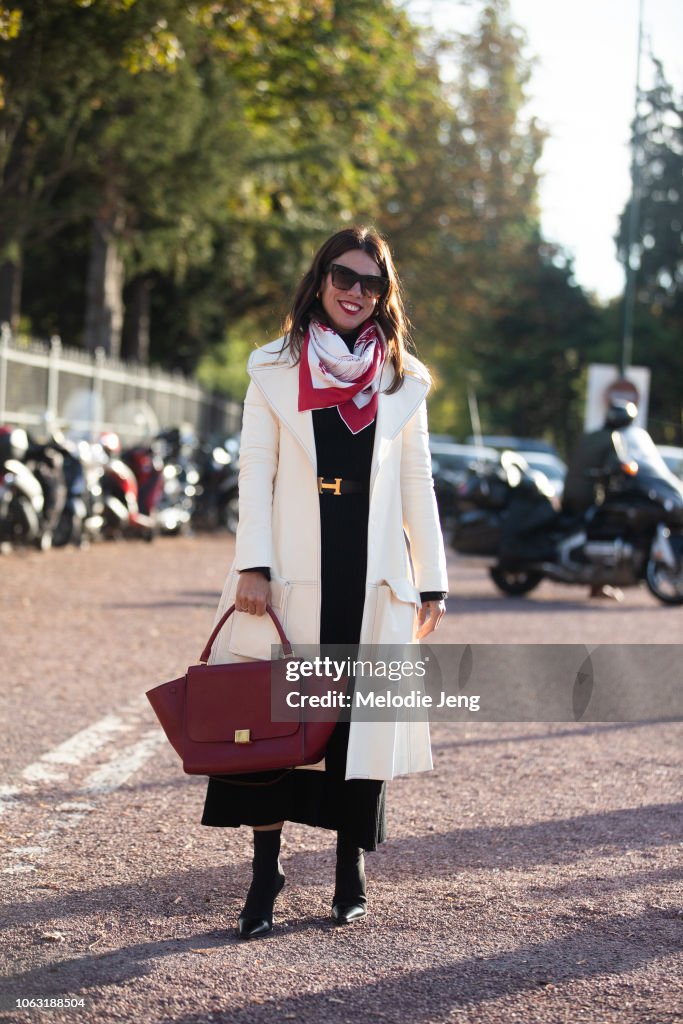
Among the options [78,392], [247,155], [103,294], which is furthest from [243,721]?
[103,294]

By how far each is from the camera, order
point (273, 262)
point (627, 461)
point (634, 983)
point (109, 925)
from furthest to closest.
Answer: point (273, 262) < point (627, 461) < point (109, 925) < point (634, 983)

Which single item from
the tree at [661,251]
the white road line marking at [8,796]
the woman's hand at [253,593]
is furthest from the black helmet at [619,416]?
the tree at [661,251]

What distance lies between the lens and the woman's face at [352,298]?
4273 mm

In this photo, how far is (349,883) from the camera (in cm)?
421

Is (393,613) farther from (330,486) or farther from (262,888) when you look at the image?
(262,888)

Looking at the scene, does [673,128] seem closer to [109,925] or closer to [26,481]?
[26,481]

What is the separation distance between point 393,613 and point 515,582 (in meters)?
11.0

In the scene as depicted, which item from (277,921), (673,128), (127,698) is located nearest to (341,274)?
(277,921)

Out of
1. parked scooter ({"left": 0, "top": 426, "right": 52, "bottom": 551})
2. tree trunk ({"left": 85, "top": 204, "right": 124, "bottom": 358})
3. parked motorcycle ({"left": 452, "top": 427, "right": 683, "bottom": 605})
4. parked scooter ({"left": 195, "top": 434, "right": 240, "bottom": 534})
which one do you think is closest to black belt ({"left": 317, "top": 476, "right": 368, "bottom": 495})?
parked motorcycle ({"left": 452, "top": 427, "right": 683, "bottom": 605})

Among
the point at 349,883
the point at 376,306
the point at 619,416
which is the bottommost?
the point at 349,883

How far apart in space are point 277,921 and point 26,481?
37.3 ft

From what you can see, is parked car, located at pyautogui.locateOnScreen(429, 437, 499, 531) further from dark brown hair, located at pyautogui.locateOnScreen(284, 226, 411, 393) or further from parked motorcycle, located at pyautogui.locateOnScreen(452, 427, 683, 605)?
dark brown hair, located at pyautogui.locateOnScreen(284, 226, 411, 393)

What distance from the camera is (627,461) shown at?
552 inches

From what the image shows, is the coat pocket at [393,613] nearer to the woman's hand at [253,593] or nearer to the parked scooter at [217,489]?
the woman's hand at [253,593]
